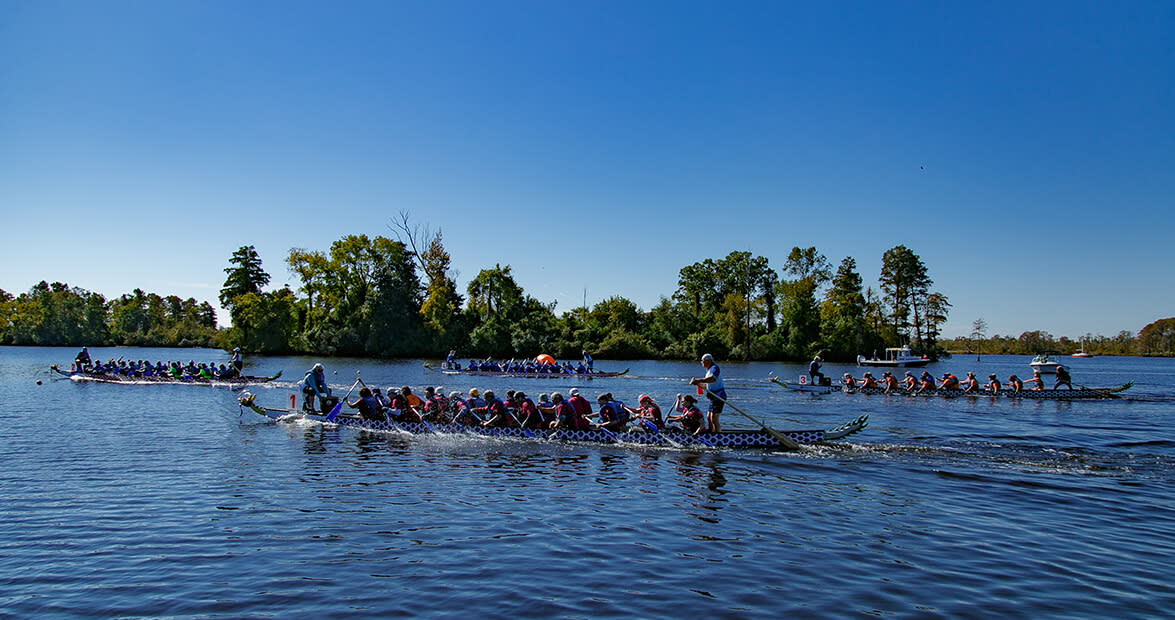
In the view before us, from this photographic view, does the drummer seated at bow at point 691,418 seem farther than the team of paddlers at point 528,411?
No

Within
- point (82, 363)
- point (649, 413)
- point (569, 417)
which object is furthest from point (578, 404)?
point (82, 363)

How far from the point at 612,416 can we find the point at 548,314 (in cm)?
7930

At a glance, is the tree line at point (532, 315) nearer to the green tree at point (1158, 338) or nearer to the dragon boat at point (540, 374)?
the dragon boat at point (540, 374)

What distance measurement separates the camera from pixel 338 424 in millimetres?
24312

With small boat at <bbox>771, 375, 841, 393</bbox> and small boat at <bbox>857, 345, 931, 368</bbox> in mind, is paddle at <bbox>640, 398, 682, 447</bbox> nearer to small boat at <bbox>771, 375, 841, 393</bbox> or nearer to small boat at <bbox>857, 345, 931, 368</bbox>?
small boat at <bbox>771, 375, 841, 393</bbox>

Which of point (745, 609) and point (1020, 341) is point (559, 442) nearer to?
point (745, 609)

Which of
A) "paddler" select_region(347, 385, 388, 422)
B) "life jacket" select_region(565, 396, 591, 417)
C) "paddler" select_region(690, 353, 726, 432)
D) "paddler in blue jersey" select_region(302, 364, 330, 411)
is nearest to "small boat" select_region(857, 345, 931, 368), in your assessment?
"paddler" select_region(690, 353, 726, 432)

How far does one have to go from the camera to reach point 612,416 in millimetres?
19922

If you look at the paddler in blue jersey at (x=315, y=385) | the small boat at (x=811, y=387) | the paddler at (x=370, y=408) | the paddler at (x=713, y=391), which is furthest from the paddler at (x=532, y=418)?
the small boat at (x=811, y=387)

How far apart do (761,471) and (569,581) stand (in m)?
8.61

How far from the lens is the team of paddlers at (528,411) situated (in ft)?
63.6

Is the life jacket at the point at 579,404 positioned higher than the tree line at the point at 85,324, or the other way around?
the tree line at the point at 85,324

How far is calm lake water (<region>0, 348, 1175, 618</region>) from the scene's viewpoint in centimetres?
833

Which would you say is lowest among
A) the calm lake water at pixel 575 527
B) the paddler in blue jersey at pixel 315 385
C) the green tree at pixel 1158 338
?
the calm lake water at pixel 575 527
